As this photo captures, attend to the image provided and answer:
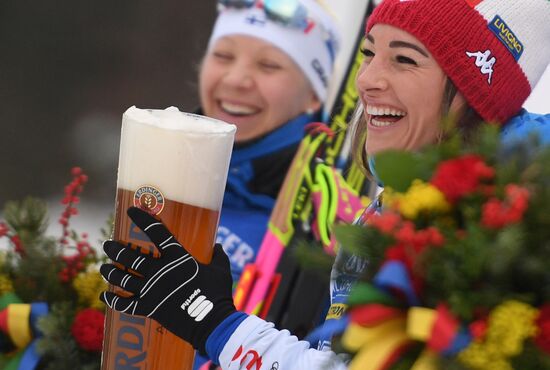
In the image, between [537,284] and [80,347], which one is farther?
[80,347]

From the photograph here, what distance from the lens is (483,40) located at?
5.83 ft

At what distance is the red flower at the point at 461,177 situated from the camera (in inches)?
43.6

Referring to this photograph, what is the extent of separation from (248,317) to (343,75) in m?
1.84

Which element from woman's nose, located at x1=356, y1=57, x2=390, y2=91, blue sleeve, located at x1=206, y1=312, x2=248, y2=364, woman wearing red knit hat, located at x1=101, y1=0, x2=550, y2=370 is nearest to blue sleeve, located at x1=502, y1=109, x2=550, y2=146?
woman wearing red knit hat, located at x1=101, y1=0, x2=550, y2=370

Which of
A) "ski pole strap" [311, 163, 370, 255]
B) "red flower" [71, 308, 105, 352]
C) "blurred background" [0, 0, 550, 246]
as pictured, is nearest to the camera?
"red flower" [71, 308, 105, 352]

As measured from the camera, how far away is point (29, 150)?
5.21m

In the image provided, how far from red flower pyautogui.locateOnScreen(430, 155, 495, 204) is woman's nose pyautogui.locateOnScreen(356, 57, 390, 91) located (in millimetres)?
649

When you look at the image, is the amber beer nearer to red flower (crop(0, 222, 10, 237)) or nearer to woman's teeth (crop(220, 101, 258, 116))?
red flower (crop(0, 222, 10, 237))

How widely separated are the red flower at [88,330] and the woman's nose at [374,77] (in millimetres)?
768

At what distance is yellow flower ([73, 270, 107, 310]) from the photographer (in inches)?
83.7

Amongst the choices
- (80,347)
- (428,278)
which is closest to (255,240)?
(80,347)

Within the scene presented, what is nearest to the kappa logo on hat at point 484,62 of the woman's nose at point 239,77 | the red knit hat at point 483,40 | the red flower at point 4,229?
the red knit hat at point 483,40

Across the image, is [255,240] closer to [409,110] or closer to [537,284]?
[409,110]

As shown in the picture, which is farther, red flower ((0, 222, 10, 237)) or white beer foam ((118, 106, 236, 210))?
red flower ((0, 222, 10, 237))
